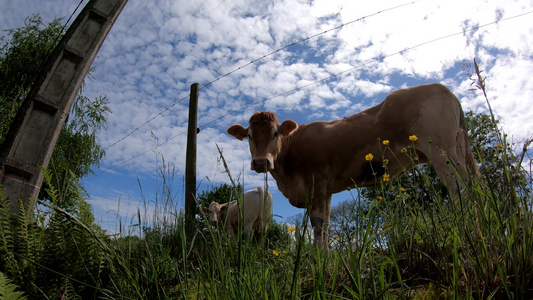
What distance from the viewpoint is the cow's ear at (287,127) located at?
239 inches

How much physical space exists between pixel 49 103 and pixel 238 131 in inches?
118

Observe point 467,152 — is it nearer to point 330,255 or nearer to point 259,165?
point 330,255

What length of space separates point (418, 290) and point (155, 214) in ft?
6.09

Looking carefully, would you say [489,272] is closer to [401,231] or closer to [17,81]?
[401,231]

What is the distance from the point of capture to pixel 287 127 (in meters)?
6.10

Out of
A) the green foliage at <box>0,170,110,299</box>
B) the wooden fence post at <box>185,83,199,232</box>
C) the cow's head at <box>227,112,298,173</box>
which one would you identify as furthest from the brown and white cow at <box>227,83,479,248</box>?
the green foliage at <box>0,170,110,299</box>

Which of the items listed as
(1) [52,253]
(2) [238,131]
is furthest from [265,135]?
(1) [52,253]

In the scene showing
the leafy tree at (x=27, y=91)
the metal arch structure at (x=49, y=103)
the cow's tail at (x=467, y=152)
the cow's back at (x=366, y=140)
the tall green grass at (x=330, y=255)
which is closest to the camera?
the tall green grass at (x=330, y=255)

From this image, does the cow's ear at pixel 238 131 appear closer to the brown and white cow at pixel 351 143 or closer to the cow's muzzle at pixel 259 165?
the brown and white cow at pixel 351 143

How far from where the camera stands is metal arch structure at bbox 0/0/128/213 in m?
5.19

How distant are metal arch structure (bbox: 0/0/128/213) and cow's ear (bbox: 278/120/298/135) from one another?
3.39 meters

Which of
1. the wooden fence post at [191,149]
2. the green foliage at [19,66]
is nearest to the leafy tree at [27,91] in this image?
the green foliage at [19,66]

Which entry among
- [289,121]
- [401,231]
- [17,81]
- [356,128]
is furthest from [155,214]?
[17,81]

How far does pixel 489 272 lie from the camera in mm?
1628
